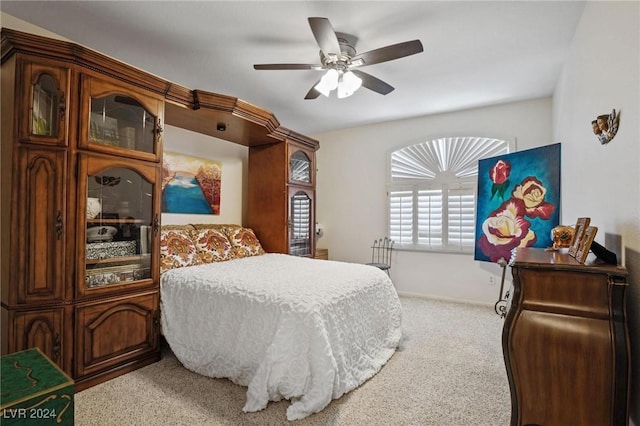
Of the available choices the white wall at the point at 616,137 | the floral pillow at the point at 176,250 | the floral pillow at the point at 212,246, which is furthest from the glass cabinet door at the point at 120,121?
the white wall at the point at 616,137

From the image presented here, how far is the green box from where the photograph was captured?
1.00 metres

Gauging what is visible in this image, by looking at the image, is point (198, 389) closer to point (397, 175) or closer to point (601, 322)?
point (601, 322)

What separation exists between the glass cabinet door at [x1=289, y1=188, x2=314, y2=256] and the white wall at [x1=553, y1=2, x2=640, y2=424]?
2.82 m

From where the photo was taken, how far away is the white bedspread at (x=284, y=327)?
6.14ft

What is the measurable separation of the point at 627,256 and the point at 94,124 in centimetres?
331

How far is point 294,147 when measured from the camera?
400 centimetres

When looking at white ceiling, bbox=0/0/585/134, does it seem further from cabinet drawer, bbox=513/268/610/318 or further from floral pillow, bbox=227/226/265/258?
cabinet drawer, bbox=513/268/610/318

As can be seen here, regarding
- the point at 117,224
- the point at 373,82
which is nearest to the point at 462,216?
the point at 373,82

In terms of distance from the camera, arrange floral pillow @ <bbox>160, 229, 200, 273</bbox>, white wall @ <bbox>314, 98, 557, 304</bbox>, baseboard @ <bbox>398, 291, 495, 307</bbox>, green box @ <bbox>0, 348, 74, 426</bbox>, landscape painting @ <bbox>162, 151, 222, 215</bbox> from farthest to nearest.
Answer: baseboard @ <bbox>398, 291, 495, 307</bbox> → white wall @ <bbox>314, 98, 557, 304</bbox> → landscape painting @ <bbox>162, 151, 222, 215</bbox> → floral pillow @ <bbox>160, 229, 200, 273</bbox> → green box @ <bbox>0, 348, 74, 426</bbox>

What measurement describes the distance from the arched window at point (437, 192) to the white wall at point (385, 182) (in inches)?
4.8

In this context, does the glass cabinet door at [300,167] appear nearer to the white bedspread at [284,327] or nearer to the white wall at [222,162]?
the white wall at [222,162]

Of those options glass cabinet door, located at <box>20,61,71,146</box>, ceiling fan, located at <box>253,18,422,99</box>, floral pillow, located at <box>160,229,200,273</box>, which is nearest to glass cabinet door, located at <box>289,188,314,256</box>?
floral pillow, located at <box>160,229,200,273</box>

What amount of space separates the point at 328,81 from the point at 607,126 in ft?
6.10

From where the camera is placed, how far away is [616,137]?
5.36ft
